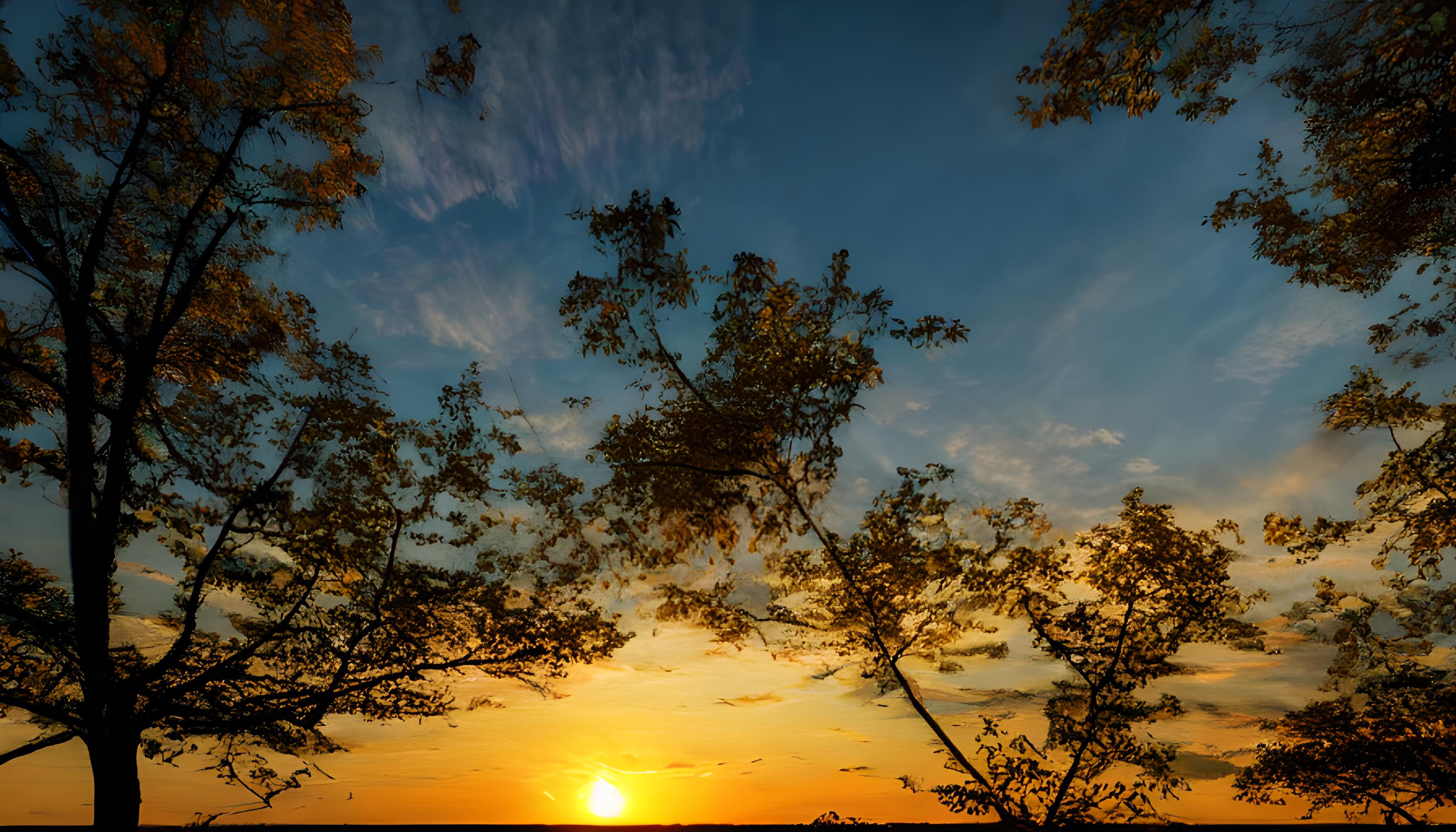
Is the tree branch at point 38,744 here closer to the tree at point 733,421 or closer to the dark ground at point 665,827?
the dark ground at point 665,827

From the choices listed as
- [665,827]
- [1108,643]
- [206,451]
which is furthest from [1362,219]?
[206,451]

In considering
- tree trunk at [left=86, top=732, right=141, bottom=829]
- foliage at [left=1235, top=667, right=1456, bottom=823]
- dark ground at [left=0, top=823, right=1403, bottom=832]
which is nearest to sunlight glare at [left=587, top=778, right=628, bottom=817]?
dark ground at [left=0, top=823, right=1403, bottom=832]

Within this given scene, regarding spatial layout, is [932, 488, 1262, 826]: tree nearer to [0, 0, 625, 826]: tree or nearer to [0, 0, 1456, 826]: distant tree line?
[0, 0, 1456, 826]: distant tree line

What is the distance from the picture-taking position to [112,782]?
15.8ft

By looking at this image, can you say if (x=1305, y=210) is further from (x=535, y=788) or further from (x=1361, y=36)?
(x=535, y=788)

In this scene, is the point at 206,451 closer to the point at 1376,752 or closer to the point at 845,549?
the point at 845,549

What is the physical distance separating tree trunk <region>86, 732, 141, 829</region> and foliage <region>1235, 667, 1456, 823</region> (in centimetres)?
1405

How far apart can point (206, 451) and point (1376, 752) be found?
1576cm

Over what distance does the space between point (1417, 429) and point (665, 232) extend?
9195 mm

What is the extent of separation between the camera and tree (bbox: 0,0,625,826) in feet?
16.2

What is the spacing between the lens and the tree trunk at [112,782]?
476 cm

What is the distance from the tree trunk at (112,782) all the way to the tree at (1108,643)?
28.2 ft

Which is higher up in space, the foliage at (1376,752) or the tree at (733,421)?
the tree at (733,421)

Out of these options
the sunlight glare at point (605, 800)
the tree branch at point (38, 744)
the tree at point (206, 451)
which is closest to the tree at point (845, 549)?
the tree at point (206, 451)
